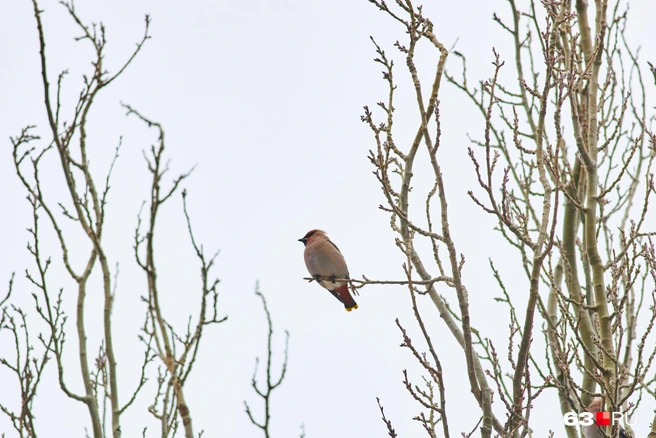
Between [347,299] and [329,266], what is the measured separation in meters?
0.39

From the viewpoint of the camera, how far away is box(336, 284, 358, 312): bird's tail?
Result: 288 inches

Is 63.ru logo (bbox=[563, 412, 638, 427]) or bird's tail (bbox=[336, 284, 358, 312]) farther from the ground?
bird's tail (bbox=[336, 284, 358, 312])

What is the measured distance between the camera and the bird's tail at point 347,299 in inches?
288

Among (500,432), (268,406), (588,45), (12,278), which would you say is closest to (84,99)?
(12,278)

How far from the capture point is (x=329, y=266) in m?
7.28

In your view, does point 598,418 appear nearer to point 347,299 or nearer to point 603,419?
point 603,419

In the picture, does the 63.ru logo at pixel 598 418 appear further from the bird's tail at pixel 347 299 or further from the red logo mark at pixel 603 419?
the bird's tail at pixel 347 299

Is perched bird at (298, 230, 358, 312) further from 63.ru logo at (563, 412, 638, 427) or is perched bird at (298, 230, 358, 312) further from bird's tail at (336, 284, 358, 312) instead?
63.ru logo at (563, 412, 638, 427)

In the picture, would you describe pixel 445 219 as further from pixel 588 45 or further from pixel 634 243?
pixel 588 45

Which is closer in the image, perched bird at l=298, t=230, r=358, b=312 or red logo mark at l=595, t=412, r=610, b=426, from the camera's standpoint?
red logo mark at l=595, t=412, r=610, b=426

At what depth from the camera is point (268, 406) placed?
3.12 metres

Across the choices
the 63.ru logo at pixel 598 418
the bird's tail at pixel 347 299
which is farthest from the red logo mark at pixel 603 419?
the bird's tail at pixel 347 299

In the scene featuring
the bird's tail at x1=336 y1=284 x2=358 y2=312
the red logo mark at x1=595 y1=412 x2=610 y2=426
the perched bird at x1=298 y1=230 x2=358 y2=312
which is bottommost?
the red logo mark at x1=595 y1=412 x2=610 y2=426

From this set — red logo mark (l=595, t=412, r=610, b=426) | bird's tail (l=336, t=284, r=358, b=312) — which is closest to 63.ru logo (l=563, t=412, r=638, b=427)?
red logo mark (l=595, t=412, r=610, b=426)
